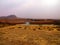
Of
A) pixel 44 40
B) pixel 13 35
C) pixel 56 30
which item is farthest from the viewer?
pixel 56 30

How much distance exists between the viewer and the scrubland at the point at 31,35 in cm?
161

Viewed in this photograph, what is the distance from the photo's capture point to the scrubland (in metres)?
1.61

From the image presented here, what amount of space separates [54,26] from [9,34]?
36.2 inches

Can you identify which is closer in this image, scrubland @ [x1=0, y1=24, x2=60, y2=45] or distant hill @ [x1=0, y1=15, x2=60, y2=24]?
scrubland @ [x1=0, y1=24, x2=60, y2=45]

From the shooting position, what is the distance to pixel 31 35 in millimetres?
1806

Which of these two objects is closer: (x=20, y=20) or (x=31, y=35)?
(x=31, y=35)

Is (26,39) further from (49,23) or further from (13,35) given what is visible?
(49,23)

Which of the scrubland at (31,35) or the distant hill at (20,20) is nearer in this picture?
the scrubland at (31,35)

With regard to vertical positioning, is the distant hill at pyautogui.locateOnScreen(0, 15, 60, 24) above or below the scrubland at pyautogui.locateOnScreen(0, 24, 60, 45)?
above

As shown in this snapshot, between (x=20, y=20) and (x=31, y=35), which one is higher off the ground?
(x=20, y=20)

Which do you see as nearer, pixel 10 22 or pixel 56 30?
pixel 56 30

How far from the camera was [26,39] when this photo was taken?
5.49 ft

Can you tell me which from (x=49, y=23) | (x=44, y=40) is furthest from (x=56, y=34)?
(x=49, y=23)

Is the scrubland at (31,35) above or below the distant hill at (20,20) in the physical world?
below
